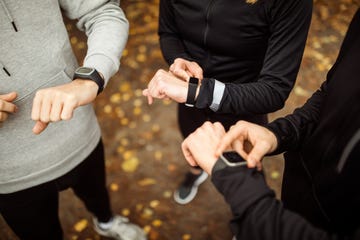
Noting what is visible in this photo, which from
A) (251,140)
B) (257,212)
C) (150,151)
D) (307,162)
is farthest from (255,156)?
(150,151)

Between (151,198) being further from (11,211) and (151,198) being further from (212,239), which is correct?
(11,211)

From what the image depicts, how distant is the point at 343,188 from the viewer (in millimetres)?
1175

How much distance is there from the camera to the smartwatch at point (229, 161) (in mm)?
1179

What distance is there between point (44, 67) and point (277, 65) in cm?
112

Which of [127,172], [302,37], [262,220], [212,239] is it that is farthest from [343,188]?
[127,172]

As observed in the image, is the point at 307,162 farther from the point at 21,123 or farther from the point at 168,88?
the point at 21,123

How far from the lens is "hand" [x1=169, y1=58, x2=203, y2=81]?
5.51ft

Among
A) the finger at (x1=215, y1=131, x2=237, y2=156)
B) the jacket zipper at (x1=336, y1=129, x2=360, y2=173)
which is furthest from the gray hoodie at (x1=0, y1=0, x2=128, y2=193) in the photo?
the jacket zipper at (x1=336, y1=129, x2=360, y2=173)

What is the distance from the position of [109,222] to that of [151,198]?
54 cm

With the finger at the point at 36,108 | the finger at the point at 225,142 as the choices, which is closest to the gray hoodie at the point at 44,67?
the finger at the point at 36,108

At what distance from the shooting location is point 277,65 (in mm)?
1590

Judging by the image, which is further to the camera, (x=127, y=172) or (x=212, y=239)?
(x=127, y=172)

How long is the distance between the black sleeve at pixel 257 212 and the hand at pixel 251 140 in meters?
0.07

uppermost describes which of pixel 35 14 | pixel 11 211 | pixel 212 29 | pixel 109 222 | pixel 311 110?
pixel 35 14
